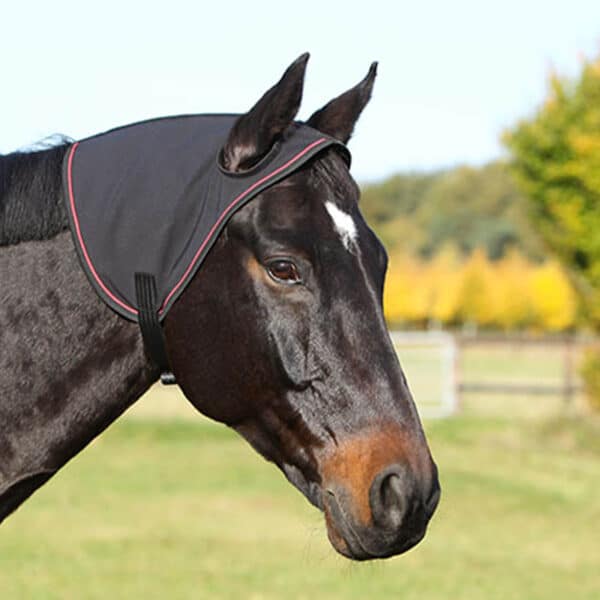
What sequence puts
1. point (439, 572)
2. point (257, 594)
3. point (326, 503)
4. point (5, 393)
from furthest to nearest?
1. point (439, 572)
2. point (257, 594)
3. point (5, 393)
4. point (326, 503)

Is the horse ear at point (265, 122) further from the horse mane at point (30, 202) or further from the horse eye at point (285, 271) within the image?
the horse mane at point (30, 202)

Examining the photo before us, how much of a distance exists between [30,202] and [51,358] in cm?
37

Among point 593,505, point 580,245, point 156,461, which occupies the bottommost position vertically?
point 156,461

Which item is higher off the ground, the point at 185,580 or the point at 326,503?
the point at 326,503

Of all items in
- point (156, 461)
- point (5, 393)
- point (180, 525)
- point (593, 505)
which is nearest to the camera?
point (5, 393)

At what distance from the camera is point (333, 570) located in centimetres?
836

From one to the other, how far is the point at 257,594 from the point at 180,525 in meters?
2.77

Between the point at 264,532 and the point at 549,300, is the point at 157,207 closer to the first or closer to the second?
the point at 264,532

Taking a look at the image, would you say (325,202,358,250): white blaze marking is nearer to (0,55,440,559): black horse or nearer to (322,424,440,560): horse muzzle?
(0,55,440,559): black horse

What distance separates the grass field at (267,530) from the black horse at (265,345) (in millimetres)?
2145

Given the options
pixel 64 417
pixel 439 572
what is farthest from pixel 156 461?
pixel 64 417

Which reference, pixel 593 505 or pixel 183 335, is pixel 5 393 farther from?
pixel 593 505

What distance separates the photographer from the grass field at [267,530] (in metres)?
7.68

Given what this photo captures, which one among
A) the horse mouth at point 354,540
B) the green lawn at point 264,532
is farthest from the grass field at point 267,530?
the horse mouth at point 354,540
